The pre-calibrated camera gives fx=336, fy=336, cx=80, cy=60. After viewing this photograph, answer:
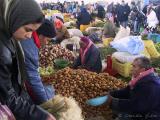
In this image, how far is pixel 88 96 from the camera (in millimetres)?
4320

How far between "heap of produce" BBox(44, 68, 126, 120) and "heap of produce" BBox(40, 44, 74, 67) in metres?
1.74

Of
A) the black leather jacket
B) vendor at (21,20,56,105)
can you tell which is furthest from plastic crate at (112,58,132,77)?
the black leather jacket

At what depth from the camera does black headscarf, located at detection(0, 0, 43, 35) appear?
196 cm

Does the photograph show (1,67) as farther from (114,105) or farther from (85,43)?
(85,43)

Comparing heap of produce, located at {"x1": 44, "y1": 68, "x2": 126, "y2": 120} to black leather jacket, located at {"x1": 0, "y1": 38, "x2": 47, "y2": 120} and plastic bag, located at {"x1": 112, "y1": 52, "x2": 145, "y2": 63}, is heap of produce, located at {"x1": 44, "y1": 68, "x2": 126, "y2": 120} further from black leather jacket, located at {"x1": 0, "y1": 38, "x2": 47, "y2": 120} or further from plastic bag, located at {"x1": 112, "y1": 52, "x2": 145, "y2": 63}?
plastic bag, located at {"x1": 112, "y1": 52, "x2": 145, "y2": 63}

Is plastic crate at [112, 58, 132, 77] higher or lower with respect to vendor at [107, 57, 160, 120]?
lower

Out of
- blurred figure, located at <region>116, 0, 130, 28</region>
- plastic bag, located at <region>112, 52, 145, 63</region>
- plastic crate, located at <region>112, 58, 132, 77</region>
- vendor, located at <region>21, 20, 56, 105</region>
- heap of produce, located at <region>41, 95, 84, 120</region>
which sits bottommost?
blurred figure, located at <region>116, 0, 130, 28</region>

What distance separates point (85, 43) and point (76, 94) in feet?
5.99

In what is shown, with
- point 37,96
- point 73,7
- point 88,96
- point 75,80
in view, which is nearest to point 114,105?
point 88,96

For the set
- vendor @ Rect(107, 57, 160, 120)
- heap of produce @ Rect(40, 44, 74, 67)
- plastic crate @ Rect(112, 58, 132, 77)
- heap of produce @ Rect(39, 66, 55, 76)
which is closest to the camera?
vendor @ Rect(107, 57, 160, 120)

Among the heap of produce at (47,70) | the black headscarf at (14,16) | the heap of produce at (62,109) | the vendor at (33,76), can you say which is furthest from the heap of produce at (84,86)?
the black headscarf at (14,16)

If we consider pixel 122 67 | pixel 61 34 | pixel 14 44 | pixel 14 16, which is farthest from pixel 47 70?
pixel 14 16

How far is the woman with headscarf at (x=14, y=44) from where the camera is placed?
A: 1.96 m

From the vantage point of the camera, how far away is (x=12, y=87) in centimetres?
208
